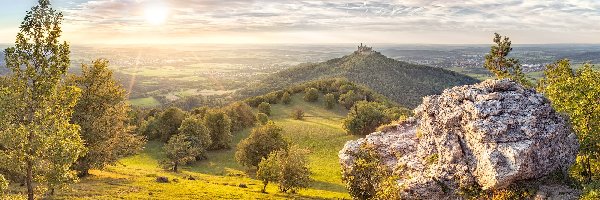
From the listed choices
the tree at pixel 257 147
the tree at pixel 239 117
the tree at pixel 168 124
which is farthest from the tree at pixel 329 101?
the tree at pixel 257 147

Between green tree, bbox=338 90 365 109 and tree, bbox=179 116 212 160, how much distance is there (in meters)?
75.9

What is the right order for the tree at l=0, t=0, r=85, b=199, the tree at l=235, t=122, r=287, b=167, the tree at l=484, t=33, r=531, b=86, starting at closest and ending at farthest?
1. the tree at l=0, t=0, r=85, b=199
2. the tree at l=484, t=33, r=531, b=86
3. the tree at l=235, t=122, r=287, b=167

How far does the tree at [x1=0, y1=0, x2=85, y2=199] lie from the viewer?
72.2 ft

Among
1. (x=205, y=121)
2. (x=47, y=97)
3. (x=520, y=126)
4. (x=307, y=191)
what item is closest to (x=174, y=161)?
(x=205, y=121)

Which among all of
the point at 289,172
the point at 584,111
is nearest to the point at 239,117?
the point at 289,172

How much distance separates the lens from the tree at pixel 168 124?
111125mm

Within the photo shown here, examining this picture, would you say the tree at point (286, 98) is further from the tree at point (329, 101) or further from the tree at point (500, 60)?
the tree at point (500, 60)

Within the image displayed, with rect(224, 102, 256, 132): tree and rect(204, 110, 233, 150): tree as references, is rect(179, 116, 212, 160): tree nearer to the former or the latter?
rect(204, 110, 233, 150): tree

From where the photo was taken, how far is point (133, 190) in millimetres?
46250

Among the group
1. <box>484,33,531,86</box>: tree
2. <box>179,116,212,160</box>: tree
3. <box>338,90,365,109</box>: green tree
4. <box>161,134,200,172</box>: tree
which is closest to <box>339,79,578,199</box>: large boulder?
<box>484,33,531,86</box>: tree

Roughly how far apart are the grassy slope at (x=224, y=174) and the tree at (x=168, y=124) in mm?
3507

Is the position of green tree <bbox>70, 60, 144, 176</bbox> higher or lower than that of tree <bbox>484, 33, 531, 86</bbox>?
lower

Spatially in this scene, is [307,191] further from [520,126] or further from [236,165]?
[520,126]

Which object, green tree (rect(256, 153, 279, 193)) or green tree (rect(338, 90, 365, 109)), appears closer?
green tree (rect(256, 153, 279, 193))
